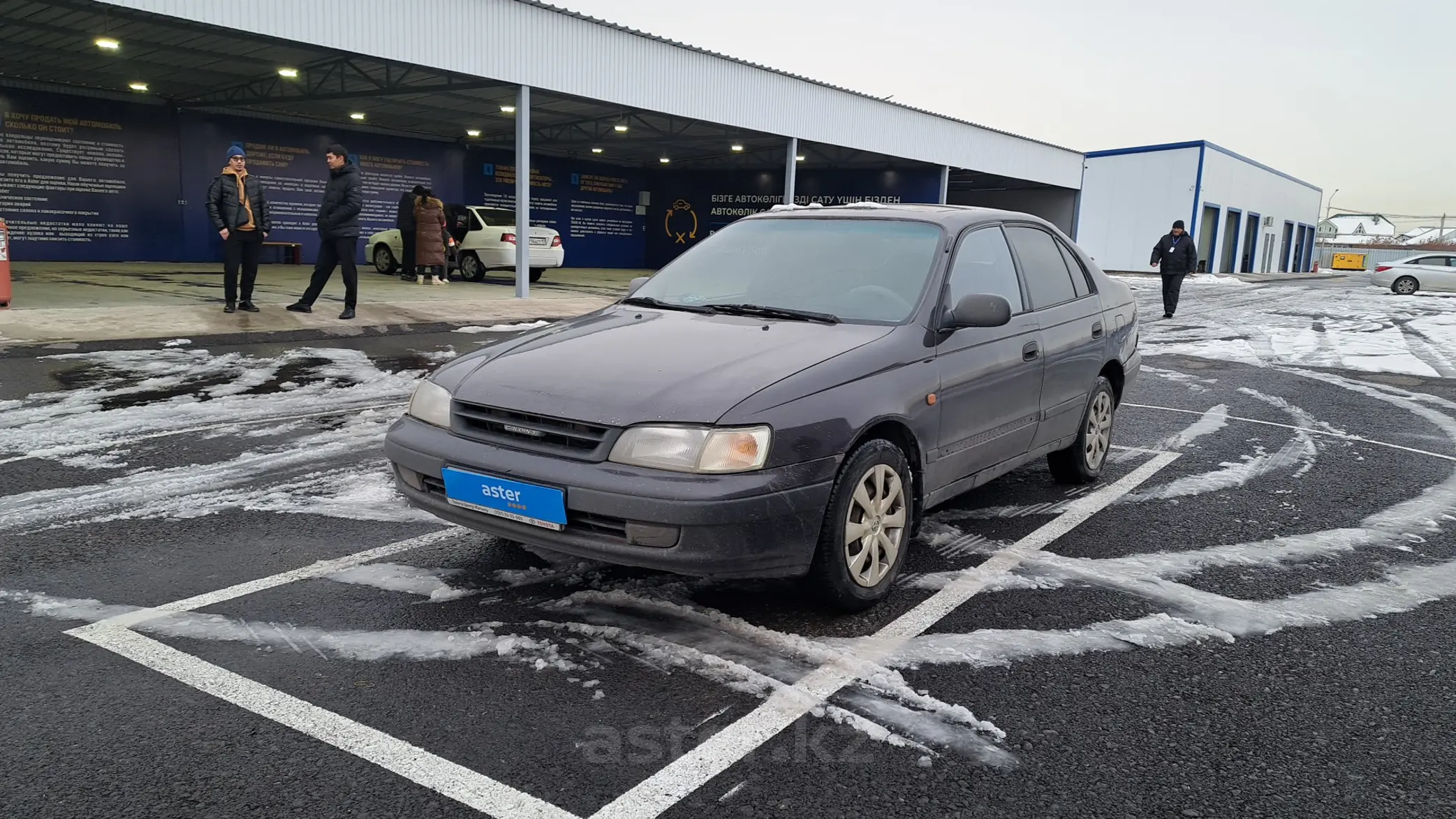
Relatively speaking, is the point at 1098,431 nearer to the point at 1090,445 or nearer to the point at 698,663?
the point at 1090,445

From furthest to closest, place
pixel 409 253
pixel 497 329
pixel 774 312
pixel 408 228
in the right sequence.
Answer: pixel 409 253, pixel 408 228, pixel 497 329, pixel 774 312

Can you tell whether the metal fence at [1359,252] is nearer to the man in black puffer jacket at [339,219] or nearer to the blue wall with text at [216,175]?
the blue wall with text at [216,175]

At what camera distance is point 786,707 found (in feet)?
9.18

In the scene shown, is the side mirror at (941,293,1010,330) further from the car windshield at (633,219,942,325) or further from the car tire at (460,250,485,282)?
the car tire at (460,250,485,282)

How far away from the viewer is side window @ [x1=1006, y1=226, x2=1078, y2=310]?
15.9 ft

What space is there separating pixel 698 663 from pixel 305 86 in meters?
20.9

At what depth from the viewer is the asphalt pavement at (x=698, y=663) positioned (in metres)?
2.39

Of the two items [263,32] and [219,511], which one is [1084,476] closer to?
[219,511]

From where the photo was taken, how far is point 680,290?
14.9 feet

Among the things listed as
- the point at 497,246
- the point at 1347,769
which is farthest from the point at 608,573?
the point at 497,246

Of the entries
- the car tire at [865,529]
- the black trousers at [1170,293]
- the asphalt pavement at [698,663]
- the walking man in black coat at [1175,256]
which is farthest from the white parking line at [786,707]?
the black trousers at [1170,293]

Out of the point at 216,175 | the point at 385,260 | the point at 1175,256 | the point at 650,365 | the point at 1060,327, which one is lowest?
the point at 385,260

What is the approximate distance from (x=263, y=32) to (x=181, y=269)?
385 inches

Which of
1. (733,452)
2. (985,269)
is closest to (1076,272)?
(985,269)
